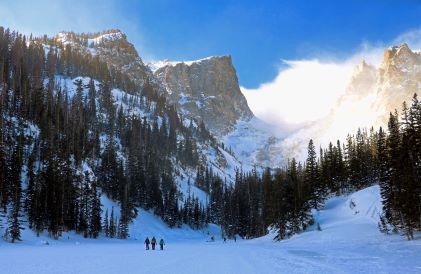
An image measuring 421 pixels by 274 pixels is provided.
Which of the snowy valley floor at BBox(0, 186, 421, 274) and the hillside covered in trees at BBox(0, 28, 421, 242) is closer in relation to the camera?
the snowy valley floor at BBox(0, 186, 421, 274)

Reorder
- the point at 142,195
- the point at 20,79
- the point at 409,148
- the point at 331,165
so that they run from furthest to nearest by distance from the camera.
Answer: the point at 142,195, the point at 20,79, the point at 331,165, the point at 409,148

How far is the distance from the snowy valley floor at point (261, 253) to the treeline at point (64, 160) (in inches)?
213

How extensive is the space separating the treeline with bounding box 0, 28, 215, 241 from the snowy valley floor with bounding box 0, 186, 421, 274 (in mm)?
5400

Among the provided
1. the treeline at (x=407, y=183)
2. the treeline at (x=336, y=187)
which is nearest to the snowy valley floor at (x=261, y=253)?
Result: the treeline at (x=407, y=183)

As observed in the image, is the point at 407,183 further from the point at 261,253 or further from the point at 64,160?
the point at 64,160

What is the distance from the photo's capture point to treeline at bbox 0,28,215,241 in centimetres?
6562

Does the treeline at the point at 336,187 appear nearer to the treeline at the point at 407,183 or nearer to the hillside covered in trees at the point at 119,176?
the treeline at the point at 407,183

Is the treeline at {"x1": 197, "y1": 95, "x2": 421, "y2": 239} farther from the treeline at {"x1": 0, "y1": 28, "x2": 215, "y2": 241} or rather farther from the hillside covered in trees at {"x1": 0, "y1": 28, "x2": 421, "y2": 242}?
the treeline at {"x1": 0, "y1": 28, "x2": 215, "y2": 241}

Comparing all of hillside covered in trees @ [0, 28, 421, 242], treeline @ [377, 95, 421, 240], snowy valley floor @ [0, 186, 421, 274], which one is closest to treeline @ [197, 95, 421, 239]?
treeline @ [377, 95, 421, 240]

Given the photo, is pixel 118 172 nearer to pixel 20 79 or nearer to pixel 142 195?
pixel 142 195

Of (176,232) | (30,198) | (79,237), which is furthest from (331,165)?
(30,198)

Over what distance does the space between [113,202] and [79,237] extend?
4127 centimetres

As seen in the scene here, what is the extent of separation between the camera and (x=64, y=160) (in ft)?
288

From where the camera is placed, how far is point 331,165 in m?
104
